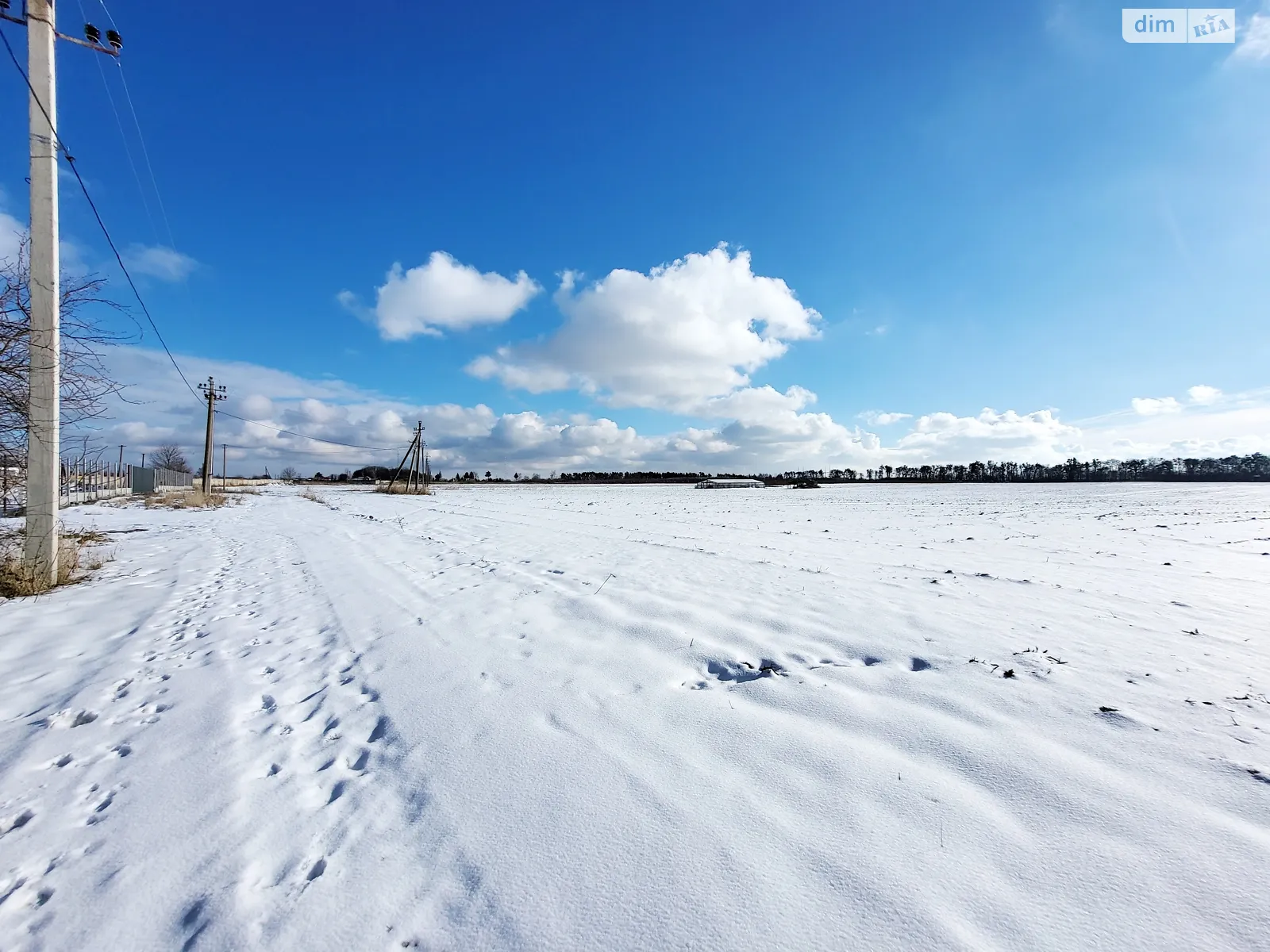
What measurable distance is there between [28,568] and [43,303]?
345 cm

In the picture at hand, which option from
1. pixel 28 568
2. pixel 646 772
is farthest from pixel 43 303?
pixel 646 772

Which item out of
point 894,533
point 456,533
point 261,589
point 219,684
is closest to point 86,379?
point 261,589

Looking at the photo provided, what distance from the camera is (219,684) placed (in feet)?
12.8

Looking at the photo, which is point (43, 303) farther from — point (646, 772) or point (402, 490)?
point (402, 490)

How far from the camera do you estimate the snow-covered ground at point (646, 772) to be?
1.79 meters

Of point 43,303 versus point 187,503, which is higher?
point 43,303

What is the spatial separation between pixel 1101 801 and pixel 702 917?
1872mm

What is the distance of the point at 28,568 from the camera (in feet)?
22.0

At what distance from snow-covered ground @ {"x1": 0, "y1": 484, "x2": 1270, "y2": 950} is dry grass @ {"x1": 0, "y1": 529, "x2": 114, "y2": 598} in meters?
0.62

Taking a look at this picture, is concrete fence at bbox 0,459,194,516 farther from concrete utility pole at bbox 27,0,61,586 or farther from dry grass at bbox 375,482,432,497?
dry grass at bbox 375,482,432,497

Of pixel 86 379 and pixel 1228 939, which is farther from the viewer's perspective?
pixel 86 379

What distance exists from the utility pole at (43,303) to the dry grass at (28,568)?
0.29 feet

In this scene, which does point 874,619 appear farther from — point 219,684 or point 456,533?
point 456,533

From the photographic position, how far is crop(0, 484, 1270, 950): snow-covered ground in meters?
1.79
